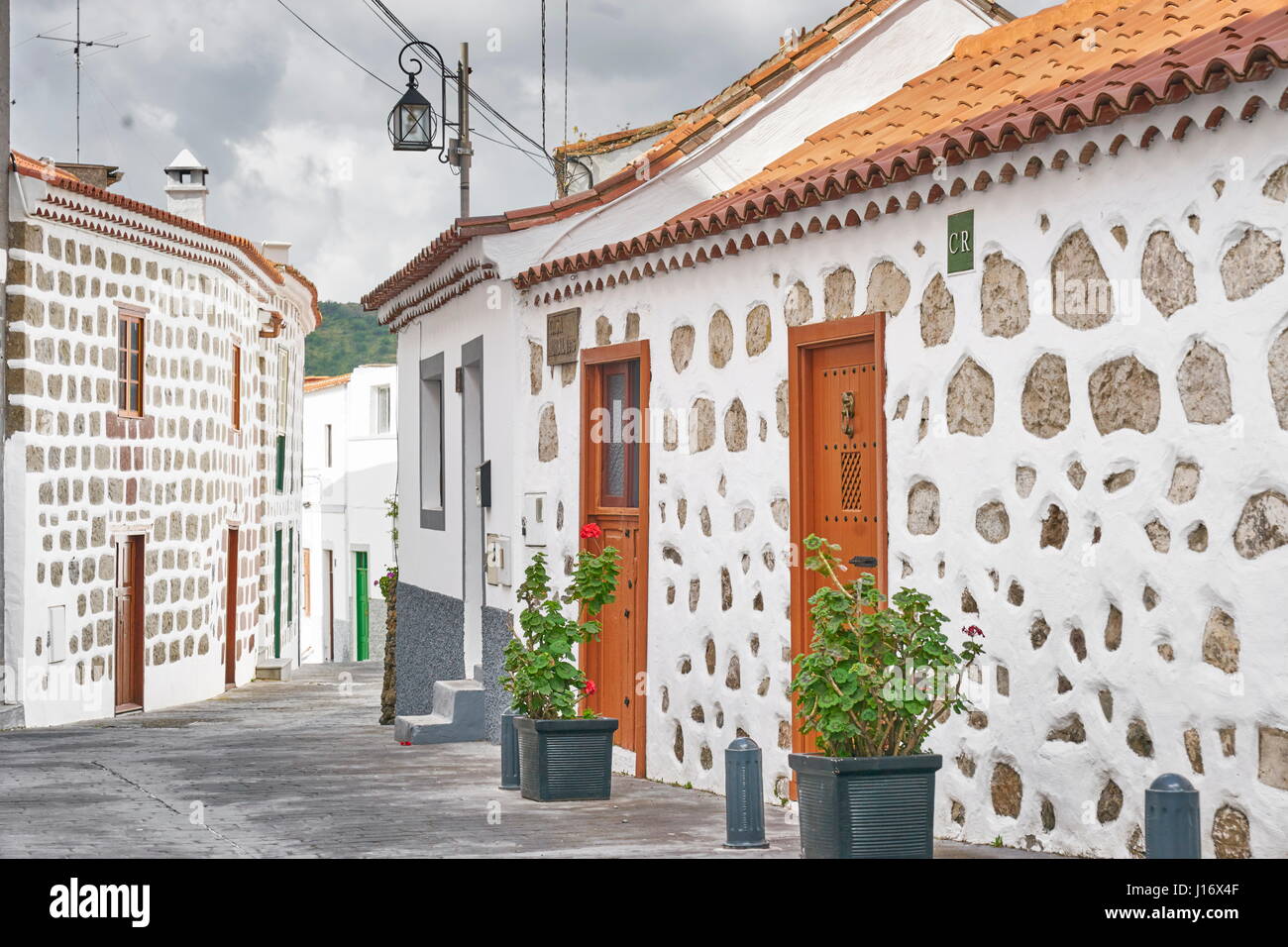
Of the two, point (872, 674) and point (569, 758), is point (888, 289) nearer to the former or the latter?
point (872, 674)

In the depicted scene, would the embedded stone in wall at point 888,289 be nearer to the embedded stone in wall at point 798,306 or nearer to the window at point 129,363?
the embedded stone in wall at point 798,306

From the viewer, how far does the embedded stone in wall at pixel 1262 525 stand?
530 centimetres

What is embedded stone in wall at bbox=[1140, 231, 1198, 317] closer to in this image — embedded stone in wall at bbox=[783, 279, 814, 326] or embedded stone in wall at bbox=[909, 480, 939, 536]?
embedded stone in wall at bbox=[909, 480, 939, 536]

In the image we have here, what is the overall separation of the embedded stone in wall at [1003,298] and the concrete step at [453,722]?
6.58 m

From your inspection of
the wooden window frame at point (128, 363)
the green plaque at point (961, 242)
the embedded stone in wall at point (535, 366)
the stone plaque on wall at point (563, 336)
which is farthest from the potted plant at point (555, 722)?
the wooden window frame at point (128, 363)

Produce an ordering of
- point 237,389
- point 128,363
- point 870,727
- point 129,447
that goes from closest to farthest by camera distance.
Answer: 1. point 870,727
2. point 129,447
3. point 128,363
4. point 237,389

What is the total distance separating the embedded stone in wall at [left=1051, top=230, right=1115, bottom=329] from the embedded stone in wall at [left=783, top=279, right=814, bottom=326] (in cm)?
186

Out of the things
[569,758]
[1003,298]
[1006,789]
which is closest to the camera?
[1006,789]

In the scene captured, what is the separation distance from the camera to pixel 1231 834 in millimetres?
5457

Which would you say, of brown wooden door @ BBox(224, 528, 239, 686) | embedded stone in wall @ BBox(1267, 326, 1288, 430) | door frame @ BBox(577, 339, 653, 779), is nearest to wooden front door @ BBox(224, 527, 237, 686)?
brown wooden door @ BBox(224, 528, 239, 686)

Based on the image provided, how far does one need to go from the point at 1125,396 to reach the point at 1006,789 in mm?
1648

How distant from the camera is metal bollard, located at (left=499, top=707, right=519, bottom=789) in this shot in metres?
9.33

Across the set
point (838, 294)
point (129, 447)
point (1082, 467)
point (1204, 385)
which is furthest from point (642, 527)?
point (129, 447)

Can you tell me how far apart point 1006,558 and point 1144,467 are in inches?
35.2
